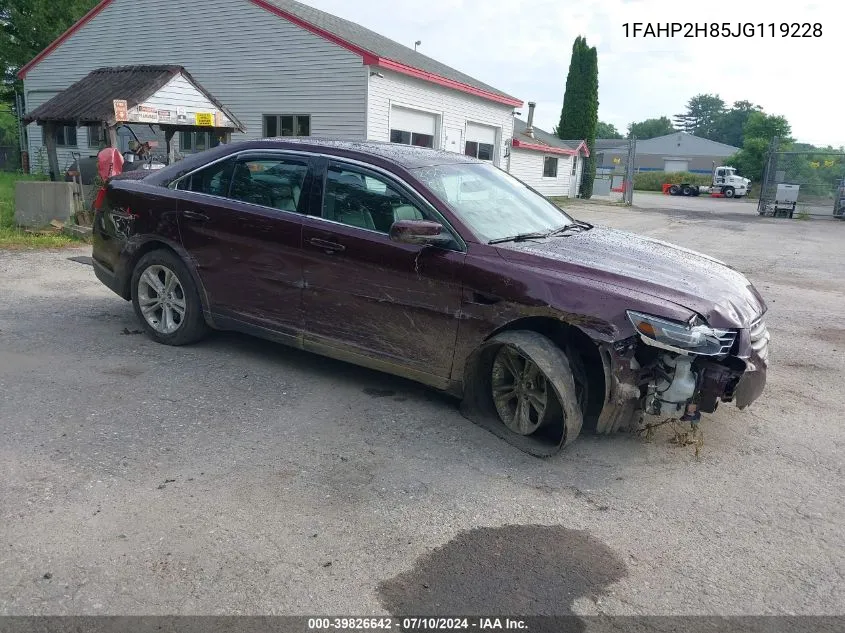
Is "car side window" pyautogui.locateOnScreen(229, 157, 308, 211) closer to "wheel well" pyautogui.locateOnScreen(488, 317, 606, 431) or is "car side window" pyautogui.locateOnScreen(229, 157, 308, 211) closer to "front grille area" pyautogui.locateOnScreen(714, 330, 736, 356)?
"wheel well" pyautogui.locateOnScreen(488, 317, 606, 431)

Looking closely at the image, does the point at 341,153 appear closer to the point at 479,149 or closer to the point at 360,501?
the point at 360,501

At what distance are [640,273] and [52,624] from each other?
3367mm

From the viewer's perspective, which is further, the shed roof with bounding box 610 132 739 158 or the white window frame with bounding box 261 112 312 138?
the shed roof with bounding box 610 132 739 158

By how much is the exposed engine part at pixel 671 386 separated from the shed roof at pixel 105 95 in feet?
44.6

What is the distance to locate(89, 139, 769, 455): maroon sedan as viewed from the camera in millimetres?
3932

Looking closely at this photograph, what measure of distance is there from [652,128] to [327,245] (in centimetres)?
14434

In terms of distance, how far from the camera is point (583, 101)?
41.2 metres

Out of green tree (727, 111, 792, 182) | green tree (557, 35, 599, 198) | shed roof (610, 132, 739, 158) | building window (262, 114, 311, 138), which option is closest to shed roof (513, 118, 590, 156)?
green tree (557, 35, 599, 198)

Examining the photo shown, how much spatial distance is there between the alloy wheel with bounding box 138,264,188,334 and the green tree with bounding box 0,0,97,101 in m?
33.1

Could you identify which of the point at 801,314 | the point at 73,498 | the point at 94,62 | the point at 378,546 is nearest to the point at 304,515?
the point at 378,546

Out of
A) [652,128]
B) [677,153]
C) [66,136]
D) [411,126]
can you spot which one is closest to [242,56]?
[411,126]

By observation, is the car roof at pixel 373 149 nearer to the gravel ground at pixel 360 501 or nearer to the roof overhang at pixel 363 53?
the gravel ground at pixel 360 501

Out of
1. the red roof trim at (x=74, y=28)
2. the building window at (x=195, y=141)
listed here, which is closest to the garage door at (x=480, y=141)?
the building window at (x=195, y=141)

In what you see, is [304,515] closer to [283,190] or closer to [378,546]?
[378,546]
